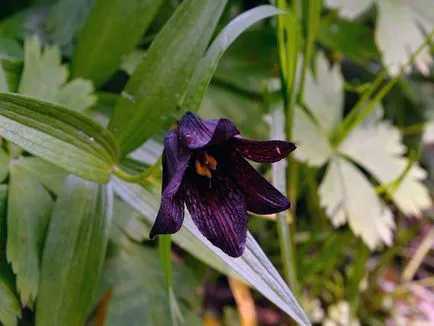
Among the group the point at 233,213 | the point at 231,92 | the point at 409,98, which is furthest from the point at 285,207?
the point at 409,98

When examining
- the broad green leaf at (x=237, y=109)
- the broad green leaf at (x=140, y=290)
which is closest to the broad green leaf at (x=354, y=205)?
the broad green leaf at (x=237, y=109)

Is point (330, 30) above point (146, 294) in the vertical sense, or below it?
above

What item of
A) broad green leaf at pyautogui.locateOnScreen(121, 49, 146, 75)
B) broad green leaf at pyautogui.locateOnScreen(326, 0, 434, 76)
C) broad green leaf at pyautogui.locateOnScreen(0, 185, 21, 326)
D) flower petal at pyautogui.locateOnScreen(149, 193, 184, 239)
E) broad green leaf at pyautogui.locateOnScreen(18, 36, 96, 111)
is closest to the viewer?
flower petal at pyautogui.locateOnScreen(149, 193, 184, 239)

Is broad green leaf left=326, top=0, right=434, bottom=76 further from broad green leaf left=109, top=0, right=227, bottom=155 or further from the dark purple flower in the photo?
the dark purple flower

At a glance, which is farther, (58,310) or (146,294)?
(146,294)

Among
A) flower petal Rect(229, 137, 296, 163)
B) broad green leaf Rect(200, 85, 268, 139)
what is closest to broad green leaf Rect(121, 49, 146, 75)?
broad green leaf Rect(200, 85, 268, 139)

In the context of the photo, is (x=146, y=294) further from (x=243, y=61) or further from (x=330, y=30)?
(x=330, y=30)

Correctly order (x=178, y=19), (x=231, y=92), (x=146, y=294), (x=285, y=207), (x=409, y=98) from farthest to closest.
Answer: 1. (x=409, y=98)
2. (x=231, y=92)
3. (x=146, y=294)
4. (x=178, y=19)
5. (x=285, y=207)
